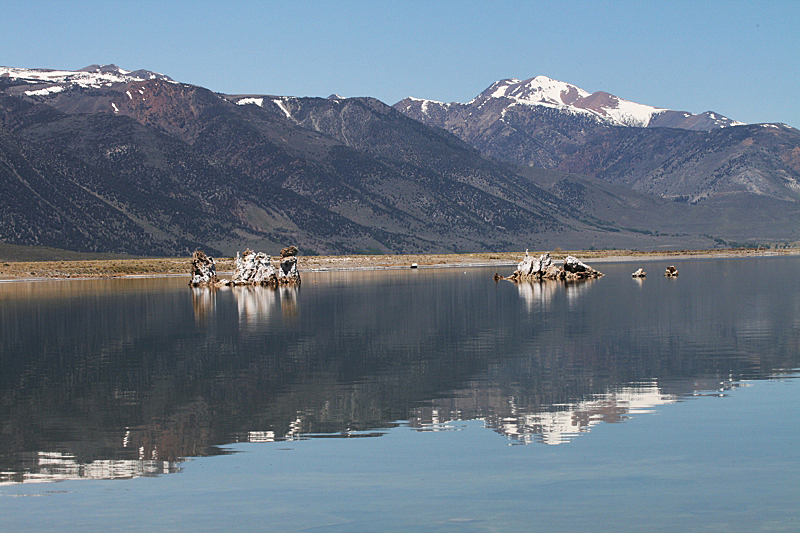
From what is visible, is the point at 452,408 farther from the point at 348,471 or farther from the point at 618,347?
the point at 618,347

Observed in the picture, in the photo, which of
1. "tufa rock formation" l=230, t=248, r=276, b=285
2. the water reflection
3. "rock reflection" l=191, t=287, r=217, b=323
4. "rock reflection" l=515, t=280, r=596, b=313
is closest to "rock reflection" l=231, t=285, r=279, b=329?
the water reflection

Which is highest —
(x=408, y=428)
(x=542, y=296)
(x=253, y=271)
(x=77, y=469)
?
(x=253, y=271)

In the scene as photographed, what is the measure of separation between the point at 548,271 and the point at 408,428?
298 ft

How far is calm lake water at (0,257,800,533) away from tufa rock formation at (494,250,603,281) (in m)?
59.2

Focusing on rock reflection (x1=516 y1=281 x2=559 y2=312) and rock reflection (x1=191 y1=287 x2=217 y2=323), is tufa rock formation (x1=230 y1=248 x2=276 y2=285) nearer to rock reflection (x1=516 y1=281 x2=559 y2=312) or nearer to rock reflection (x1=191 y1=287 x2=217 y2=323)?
rock reflection (x1=191 y1=287 x2=217 y2=323)

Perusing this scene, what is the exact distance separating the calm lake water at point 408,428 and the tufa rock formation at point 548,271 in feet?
194

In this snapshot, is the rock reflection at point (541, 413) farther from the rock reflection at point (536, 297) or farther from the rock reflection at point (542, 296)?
the rock reflection at point (536, 297)

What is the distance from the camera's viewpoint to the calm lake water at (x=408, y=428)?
16.9m

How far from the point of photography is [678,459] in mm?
20094

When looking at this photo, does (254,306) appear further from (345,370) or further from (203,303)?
(345,370)

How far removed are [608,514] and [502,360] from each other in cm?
2017

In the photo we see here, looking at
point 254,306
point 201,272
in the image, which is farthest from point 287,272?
point 254,306

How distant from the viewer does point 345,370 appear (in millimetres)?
34531

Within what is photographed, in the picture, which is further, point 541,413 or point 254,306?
point 254,306
